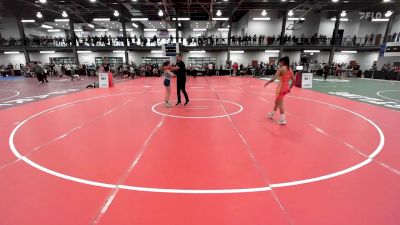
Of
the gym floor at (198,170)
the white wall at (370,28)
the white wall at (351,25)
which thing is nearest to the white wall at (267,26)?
the white wall at (351,25)

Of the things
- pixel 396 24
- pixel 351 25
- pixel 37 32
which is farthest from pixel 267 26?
pixel 37 32

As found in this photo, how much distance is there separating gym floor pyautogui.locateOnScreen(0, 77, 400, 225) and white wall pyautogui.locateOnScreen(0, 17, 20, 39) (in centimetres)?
2927

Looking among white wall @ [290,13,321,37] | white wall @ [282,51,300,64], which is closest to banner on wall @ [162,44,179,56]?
white wall @ [282,51,300,64]

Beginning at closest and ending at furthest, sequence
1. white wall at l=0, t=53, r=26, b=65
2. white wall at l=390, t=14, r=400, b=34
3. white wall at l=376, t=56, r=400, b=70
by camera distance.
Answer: white wall at l=376, t=56, r=400, b=70 < white wall at l=390, t=14, r=400, b=34 < white wall at l=0, t=53, r=26, b=65

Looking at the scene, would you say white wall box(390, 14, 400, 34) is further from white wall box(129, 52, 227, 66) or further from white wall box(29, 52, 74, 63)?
white wall box(29, 52, 74, 63)

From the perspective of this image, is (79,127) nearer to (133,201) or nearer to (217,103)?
(133,201)

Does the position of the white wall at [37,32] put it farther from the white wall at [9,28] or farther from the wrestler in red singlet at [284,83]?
the wrestler in red singlet at [284,83]

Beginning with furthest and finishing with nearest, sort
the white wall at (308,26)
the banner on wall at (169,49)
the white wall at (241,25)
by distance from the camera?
the white wall at (241,25) < the white wall at (308,26) < the banner on wall at (169,49)

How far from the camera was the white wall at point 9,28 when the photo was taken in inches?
1038

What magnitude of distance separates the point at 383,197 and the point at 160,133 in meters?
4.04

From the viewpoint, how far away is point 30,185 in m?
2.94

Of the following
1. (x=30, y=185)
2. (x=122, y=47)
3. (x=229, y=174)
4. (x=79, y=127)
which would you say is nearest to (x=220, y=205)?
(x=229, y=174)

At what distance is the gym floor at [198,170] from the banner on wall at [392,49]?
21297 millimetres

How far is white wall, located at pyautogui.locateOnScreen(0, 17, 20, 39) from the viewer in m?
26.4
